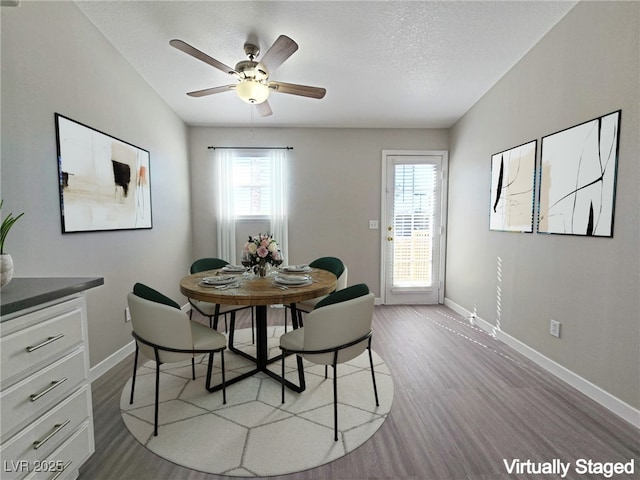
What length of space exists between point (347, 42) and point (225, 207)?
2523 mm

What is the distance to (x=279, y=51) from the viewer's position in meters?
1.79

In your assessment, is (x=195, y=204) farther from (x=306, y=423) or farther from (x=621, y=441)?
(x=621, y=441)

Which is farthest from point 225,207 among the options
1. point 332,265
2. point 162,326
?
point 162,326

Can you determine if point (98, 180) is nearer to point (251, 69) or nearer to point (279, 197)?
point (251, 69)

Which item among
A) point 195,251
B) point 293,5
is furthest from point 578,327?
point 195,251

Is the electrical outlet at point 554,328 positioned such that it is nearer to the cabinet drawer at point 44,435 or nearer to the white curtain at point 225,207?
→ the cabinet drawer at point 44,435

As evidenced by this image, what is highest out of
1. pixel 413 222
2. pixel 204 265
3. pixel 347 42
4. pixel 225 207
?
A: pixel 347 42

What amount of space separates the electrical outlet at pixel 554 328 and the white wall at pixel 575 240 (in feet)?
0.14

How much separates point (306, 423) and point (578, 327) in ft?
6.69

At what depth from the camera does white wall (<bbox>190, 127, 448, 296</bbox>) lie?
3.89 m

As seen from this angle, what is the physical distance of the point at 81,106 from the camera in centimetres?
199

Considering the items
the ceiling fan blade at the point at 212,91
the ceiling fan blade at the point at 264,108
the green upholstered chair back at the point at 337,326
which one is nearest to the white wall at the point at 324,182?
the ceiling fan blade at the point at 264,108

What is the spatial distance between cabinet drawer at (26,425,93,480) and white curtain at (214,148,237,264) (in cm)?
268

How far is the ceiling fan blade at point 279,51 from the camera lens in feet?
5.50
